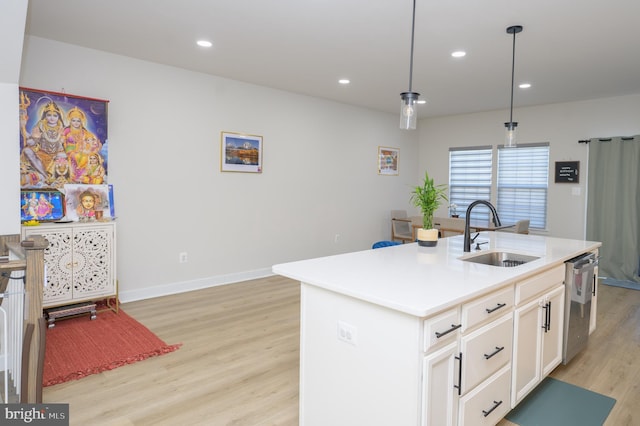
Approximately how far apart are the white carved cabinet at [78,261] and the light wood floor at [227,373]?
17.9 inches

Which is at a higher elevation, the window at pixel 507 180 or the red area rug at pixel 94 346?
the window at pixel 507 180

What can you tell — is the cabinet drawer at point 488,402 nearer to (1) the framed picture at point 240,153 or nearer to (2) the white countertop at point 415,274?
(2) the white countertop at point 415,274

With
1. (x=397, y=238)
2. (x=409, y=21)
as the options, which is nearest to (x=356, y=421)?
(x=409, y=21)

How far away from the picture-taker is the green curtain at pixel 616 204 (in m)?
5.37

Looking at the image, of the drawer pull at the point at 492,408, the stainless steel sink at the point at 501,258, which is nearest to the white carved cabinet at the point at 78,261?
the stainless steel sink at the point at 501,258

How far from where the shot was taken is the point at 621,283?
17.6 ft

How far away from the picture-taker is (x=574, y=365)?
9.63 feet

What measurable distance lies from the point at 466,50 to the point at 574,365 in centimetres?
285

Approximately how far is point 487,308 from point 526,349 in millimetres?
643

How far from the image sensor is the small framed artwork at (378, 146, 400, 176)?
693cm

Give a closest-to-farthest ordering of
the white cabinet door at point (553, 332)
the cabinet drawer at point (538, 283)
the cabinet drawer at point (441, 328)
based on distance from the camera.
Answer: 1. the cabinet drawer at point (441, 328)
2. the cabinet drawer at point (538, 283)
3. the white cabinet door at point (553, 332)

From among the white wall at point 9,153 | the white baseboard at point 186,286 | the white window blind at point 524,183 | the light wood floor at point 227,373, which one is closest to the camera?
the light wood floor at point 227,373

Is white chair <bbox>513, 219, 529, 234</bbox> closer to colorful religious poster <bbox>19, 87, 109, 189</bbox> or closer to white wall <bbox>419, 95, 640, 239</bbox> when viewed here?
white wall <bbox>419, 95, 640, 239</bbox>

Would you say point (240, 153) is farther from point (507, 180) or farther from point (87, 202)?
point (507, 180)
